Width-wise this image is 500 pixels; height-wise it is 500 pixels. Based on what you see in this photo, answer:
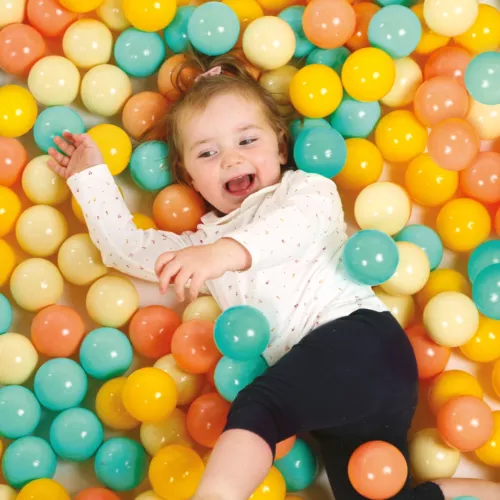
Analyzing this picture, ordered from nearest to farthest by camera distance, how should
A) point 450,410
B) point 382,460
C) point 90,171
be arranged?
point 382,460 → point 450,410 → point 90,171

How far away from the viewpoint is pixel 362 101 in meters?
1.83

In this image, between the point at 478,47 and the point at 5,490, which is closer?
the point at 5,490

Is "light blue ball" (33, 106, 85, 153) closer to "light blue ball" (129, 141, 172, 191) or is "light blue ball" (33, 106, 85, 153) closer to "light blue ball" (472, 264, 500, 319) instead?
"light blue ball" (129, 141, 172, 191)

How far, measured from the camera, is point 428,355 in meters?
1.70

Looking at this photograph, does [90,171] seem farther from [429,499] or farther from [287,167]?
[429,499]

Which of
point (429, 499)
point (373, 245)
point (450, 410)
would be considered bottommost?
point (429, 499)

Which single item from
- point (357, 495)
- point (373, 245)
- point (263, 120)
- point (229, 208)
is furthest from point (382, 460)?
point (263, 120)

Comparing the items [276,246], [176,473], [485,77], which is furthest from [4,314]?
[485,77]

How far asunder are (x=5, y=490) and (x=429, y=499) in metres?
0.79

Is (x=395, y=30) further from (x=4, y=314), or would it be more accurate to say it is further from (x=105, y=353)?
(x=4, y=314)

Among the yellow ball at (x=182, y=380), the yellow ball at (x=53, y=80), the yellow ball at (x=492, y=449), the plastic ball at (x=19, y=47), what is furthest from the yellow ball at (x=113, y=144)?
the yellow ball at (x=492, y=449)

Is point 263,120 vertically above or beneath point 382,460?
above

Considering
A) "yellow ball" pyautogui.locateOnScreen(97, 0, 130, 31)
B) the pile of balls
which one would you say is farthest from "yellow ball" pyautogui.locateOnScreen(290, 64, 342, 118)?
"yellow ball" pyautogui.locateOnScreen(97, 0, 130, 31)

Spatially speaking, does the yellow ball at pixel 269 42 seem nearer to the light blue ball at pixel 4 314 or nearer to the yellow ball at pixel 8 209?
the yellow ball at pixel 8 209
